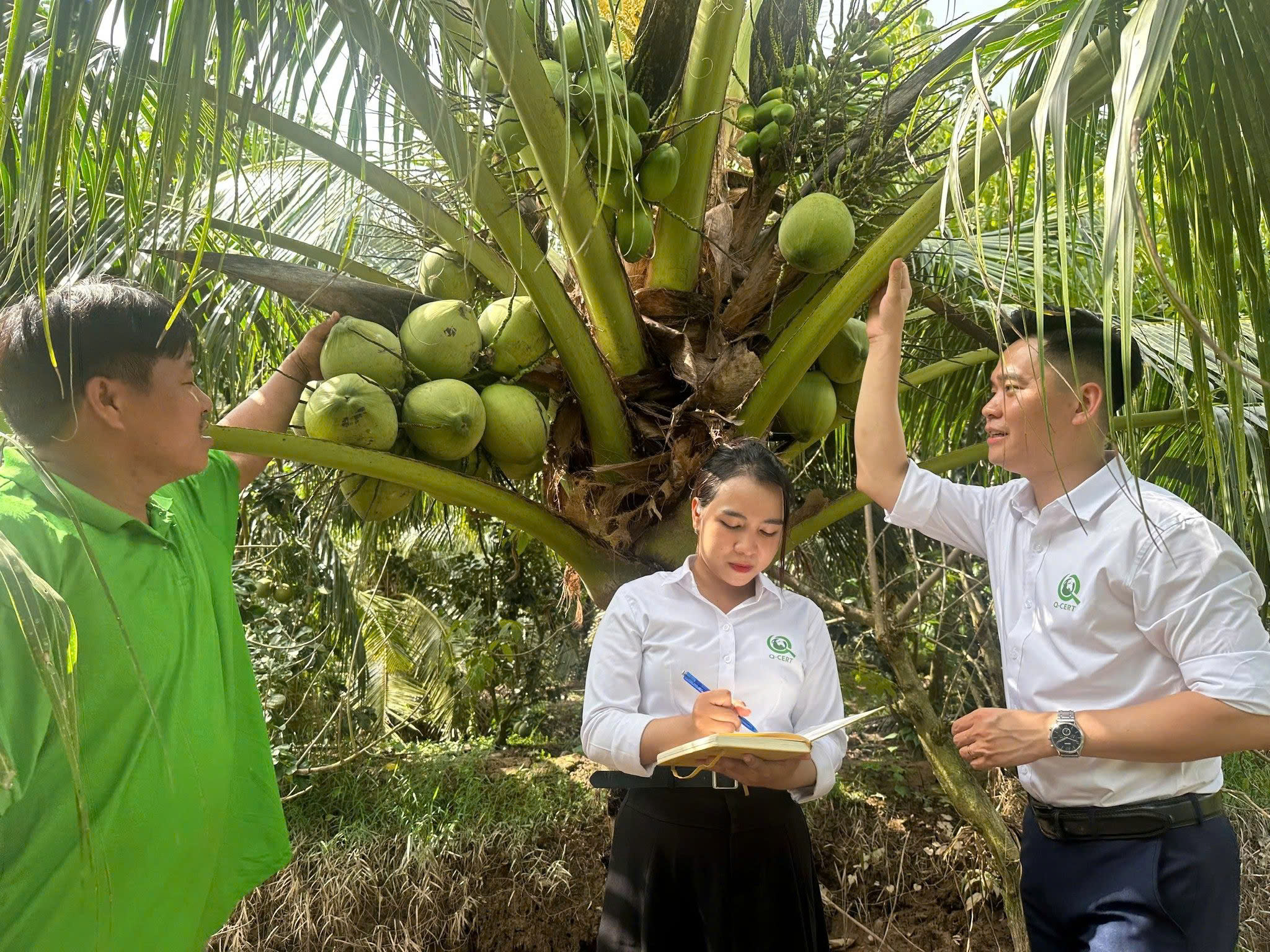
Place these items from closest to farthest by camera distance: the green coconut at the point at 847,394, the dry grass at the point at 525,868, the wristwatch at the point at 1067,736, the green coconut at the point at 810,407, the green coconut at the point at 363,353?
the wristwatch at the point at 1067,736
the green coconut at the point at 363,353
the green coconut at the point at 810,407
the green coconut at the point at 847,394
the dry grass at the point at 525,868

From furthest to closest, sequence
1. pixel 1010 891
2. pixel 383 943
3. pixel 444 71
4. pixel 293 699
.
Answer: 1. pixel 293 699
2. pixel 383 943
3. pixel 1010 891
4. pixel 444 71

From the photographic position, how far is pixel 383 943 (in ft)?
15.2

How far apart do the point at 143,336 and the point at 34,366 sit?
0.16 metres

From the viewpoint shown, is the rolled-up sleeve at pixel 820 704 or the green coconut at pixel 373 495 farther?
the green coconut at pixel 373 495

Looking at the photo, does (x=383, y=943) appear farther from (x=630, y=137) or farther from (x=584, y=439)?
(x=630, y=137)

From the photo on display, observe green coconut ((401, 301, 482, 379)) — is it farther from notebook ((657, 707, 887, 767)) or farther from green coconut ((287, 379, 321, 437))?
notebook ((657, 707, 887, 767))

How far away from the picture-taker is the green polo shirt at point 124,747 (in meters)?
1.46

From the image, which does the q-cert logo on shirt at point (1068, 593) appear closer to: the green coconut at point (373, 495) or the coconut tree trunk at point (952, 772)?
the green coconut at point (373, 495)

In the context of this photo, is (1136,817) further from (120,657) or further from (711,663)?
(120,657)

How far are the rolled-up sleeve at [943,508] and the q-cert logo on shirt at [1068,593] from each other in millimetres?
331

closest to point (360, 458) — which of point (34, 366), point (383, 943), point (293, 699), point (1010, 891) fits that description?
point (34, 366)

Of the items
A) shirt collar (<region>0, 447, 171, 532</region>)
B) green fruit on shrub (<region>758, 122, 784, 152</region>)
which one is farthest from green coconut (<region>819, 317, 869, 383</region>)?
shirt collar (<region>0, 447, 171, 532</region>)

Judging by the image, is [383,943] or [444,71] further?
[383,943]

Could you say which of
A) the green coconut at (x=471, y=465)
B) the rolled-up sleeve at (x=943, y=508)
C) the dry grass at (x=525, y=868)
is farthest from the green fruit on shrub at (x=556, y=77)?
the dry grass at (x=525, y=868)
